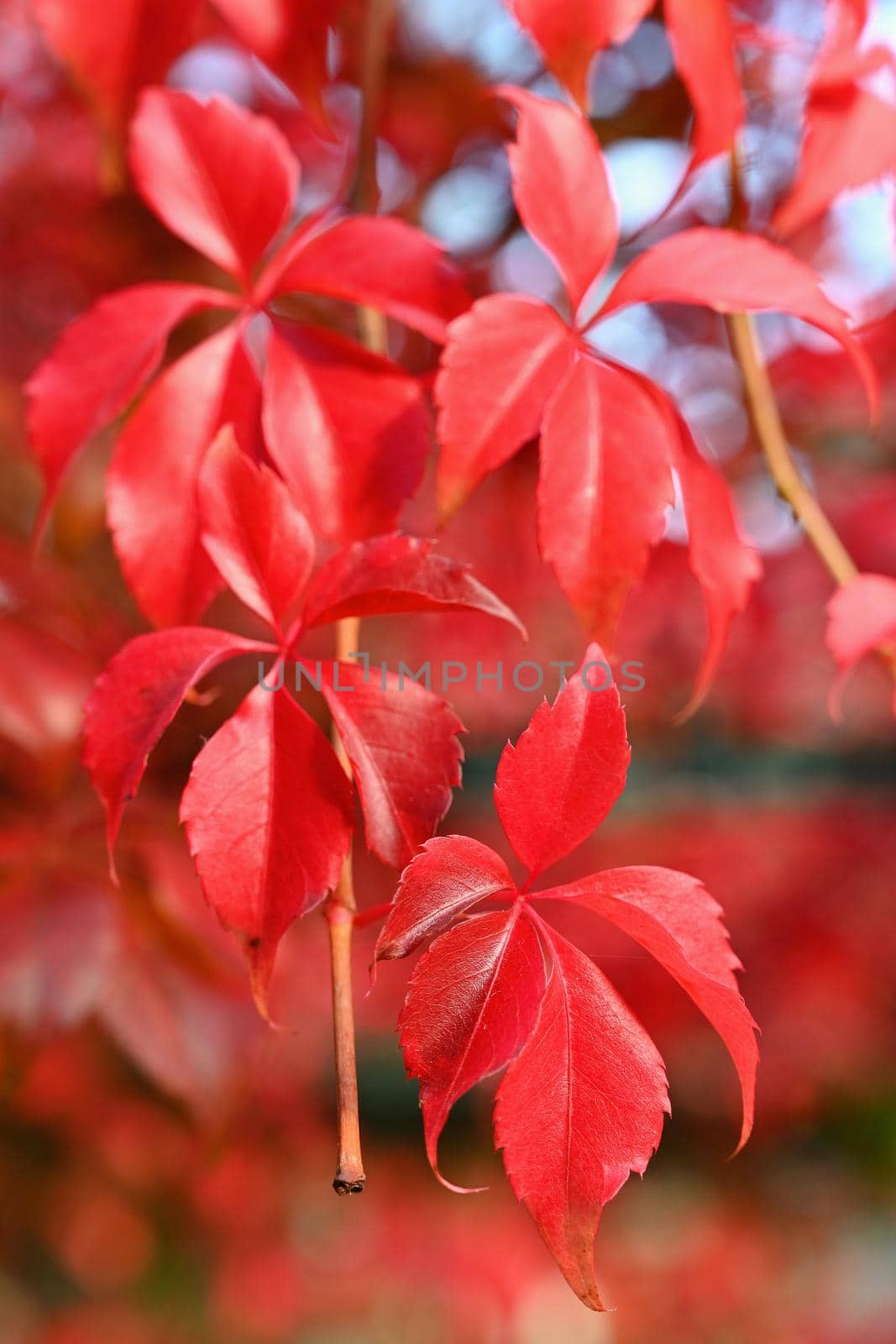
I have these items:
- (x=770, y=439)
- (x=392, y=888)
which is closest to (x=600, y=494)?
(x=770, y=439)

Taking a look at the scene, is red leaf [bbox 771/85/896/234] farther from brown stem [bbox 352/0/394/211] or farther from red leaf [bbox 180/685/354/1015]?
red leaf [bbox 180/685/354/1015]

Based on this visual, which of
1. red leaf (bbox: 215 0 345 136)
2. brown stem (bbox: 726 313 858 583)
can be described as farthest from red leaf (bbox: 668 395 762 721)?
red leaf (bbox: 215 0 345 136)

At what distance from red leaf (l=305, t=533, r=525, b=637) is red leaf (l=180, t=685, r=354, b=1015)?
1.4 inches

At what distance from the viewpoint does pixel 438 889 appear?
0.28 m

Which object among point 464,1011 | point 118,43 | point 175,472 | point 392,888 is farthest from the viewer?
point 392,888

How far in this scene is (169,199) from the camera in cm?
41

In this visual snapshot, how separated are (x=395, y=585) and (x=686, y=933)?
5.1 inches

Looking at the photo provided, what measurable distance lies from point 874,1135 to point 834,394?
1606 mm

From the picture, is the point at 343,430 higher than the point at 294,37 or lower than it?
lower

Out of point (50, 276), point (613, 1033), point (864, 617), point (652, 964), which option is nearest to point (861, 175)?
point (864, 617)

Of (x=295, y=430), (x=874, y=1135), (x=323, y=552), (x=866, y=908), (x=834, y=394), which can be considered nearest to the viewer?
(x=295, y=430)

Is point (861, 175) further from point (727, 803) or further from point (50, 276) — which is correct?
point (727, 803)

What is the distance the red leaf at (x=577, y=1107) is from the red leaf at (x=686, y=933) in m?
0.02

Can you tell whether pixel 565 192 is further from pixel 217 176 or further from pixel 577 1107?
pixel 577 1107
